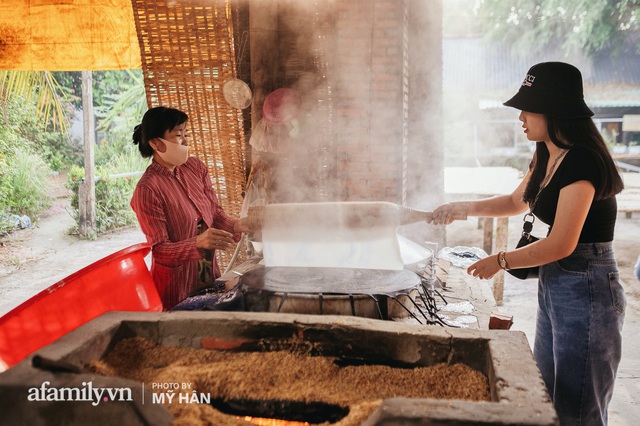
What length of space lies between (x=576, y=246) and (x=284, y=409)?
5.32ft

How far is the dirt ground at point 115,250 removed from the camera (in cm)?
441

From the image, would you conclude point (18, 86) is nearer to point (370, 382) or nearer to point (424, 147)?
point (424, 147)

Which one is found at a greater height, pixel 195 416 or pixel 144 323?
pixel 144 323

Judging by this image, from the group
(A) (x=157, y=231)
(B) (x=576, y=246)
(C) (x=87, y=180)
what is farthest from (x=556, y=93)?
(C) (x=87, y=180)

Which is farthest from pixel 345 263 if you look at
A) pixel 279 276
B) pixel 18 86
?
pixel 18 86

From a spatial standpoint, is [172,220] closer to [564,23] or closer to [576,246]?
[576,246]

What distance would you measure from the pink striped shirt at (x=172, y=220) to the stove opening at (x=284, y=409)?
125 centimetres

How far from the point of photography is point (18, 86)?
17.3ft

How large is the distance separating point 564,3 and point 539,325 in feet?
53.1

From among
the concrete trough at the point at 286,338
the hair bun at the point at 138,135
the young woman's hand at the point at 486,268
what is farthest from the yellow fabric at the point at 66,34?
the young woman's hand at the point at 486,268

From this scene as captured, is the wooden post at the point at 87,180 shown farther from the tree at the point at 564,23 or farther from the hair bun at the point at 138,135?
the tree at the point at 564,23

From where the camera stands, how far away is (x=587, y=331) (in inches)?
88.1

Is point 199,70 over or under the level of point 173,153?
over

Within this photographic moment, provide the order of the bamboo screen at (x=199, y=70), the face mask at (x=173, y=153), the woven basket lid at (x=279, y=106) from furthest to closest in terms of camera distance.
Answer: the woven basket lid at (x=279, y=106), the bamboo screen at (x=199, y=70), the face mask at (x=173, y=153)
